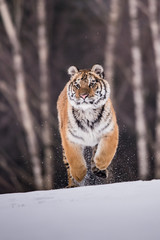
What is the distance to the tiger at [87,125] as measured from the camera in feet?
23.9

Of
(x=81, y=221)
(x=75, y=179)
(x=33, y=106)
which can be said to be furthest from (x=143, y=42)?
(x=81, y=221)

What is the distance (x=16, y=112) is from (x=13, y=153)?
5.01 ft

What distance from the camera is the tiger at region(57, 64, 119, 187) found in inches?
→ 287

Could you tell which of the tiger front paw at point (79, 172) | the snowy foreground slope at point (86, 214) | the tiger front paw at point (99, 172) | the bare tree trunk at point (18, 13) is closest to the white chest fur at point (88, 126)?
the tiger front paw at point (79, 172)

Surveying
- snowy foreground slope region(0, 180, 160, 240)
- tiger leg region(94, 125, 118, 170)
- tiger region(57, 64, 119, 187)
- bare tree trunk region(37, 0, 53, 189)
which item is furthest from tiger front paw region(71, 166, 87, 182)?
bare tree trunk region(37, 0, 53, 189)

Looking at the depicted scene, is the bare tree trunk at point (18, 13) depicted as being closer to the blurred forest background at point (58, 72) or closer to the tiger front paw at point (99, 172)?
the blurred forest background at point (58, 72)

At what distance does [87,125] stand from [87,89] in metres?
0.47

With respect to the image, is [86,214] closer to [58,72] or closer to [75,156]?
[75,156]

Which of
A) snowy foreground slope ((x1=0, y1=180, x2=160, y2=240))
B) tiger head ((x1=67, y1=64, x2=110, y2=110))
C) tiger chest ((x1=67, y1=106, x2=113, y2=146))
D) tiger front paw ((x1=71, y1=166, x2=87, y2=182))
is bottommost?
tiger front paw ((x1=71, y1=166, x2=87, y2=182))

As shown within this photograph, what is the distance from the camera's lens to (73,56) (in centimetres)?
1838

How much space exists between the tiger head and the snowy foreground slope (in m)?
1.36

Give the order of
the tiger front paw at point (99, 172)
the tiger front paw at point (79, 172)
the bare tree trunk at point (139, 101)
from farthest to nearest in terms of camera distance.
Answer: the bare tree trunk at point (139, 101) → the tiger front paw at point (99, 172) → the tiger front paw at point (79, 172)

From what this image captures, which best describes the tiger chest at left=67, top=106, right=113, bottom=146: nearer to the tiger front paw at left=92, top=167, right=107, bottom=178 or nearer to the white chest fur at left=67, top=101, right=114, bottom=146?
the white chest fur at left=67, top=101, right=114, bottom=146

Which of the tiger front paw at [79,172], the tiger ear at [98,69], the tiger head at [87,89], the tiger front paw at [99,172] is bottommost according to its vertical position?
the tiger front paw at [99,172]
